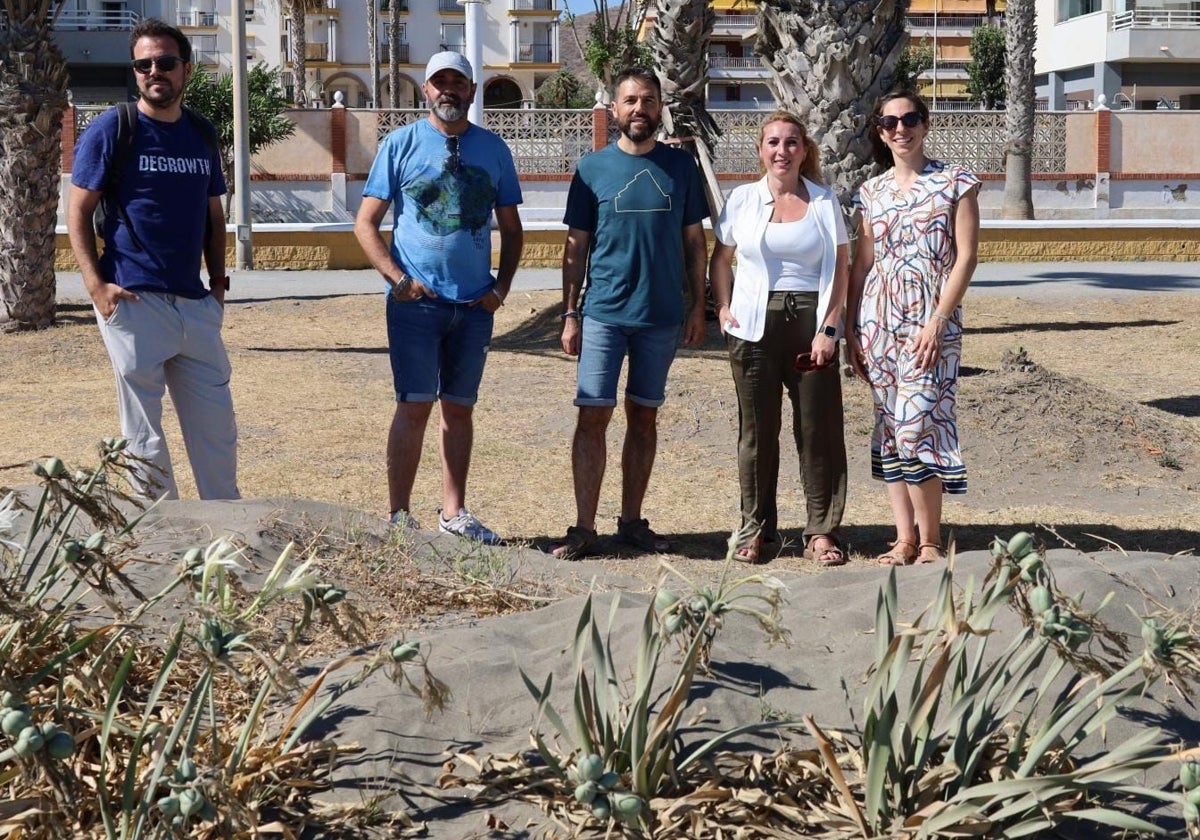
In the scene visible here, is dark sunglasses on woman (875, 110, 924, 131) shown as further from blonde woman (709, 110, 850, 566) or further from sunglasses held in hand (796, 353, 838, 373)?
sunglasses held in hand (796, 353, 838, 373)

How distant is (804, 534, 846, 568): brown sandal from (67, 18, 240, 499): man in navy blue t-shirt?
236 cm

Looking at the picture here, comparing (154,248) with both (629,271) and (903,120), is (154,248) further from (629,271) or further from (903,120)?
(903,120)

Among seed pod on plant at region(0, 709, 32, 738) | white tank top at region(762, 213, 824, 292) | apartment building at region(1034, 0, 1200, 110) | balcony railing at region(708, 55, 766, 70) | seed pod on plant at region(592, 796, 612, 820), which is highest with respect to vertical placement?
balcony railing at region(708, 55, 766, 70)

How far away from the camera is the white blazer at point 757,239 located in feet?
18.5

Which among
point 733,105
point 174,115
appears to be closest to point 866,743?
point 174,115

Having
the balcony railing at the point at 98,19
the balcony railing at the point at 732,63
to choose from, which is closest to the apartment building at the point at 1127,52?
the balcony railing at the point at 732,63

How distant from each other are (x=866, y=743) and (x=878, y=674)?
16 cm

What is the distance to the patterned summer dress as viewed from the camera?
17.7 feet

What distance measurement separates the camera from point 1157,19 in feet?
148

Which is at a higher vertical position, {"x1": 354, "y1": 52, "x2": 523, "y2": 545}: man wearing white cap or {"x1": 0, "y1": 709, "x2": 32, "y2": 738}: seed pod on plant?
{"x1": 354, "y1": 52, "x2": 523, "y2": 545}: man wearing white cap

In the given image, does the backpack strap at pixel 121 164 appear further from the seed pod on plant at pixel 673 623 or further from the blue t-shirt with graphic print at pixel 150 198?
the seed pod on plant at pixel 673 623

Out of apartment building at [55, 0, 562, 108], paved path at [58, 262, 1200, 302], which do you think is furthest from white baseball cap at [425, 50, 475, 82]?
apartment building at [55, 0, 562, 108]

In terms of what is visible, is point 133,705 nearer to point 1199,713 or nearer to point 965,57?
point 1199,713

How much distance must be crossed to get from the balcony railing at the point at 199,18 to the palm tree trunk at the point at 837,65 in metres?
60.7
